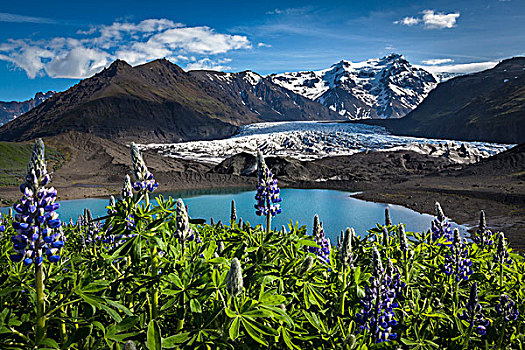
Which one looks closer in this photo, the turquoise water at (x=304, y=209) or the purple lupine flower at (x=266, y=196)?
the purple lupine flower at (x=266, y=196)

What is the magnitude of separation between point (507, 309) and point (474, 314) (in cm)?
49

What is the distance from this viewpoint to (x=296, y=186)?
50656 mm

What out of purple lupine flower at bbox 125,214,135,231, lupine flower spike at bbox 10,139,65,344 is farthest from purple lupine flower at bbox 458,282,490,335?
lupine flower spike at bbox 10,139,65,344

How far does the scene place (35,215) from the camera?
2162 mm

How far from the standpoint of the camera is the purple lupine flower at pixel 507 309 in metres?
3.26

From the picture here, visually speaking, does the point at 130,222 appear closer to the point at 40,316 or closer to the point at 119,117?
the point at 40,316

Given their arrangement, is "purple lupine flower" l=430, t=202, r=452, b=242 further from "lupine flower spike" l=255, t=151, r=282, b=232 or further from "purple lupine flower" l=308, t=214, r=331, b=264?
"lupine flower spike" l=255, t=151, r=282, b=232

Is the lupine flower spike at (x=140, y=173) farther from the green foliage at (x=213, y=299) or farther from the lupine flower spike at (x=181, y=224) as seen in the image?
the lupine flower spike at (x=181, y=224)

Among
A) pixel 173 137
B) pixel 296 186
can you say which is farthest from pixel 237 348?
pixel 173 137

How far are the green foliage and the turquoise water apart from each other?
19.2 m

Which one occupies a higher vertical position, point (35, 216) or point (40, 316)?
point (35, 216)

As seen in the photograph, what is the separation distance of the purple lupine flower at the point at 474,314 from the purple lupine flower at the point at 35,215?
3.25 metres

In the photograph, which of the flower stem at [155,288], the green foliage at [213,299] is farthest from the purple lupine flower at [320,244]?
the flower stem at [155,288]

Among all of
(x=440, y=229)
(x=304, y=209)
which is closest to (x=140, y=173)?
(x=440, y=229)
